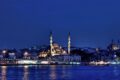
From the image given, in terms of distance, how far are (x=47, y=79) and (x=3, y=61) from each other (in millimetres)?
89518

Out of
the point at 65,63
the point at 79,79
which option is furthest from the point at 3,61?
the point at 79,79

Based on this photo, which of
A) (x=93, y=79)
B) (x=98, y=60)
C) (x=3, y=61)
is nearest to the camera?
(x=93, y=79)

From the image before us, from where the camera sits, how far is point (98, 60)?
163250 millimetres

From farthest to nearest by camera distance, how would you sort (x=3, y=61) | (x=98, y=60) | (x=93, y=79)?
(x=98, y=60) < (x=3, y=61) < (x=93, y=79)

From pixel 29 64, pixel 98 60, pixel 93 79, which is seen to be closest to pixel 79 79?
pixel 93 79

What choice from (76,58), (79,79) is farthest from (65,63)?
(79,79)

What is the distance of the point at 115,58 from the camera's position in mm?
167500

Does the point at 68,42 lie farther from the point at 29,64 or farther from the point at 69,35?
the point at 29,64

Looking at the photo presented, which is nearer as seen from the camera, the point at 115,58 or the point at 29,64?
the point at 29,64

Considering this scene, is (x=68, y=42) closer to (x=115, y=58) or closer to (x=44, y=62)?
(x=44, y=62)

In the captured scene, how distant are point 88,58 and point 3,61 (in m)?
26.2

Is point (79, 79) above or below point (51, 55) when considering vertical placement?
below

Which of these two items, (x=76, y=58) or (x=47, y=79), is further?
(x=76, y=58)

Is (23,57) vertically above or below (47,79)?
above
